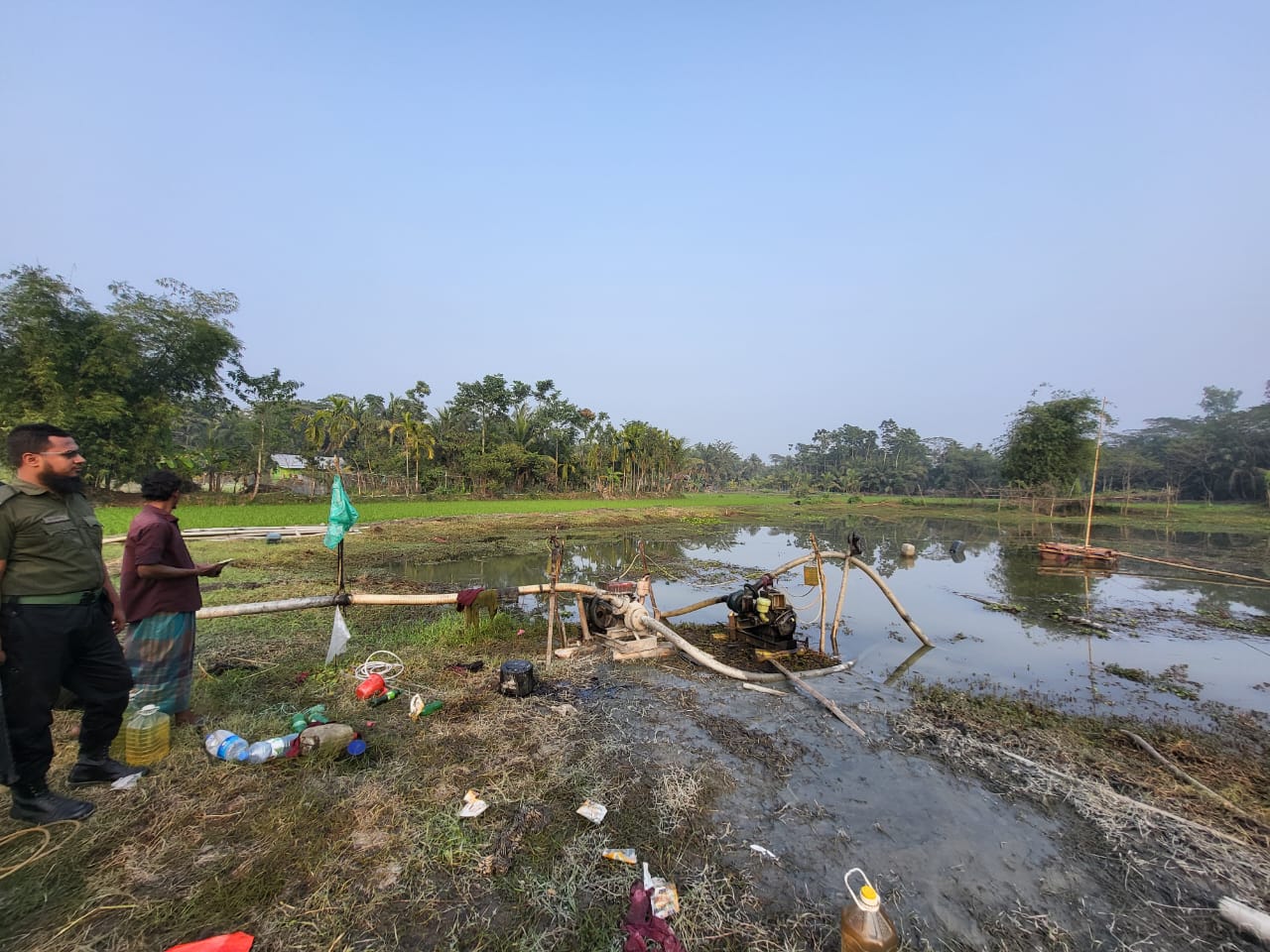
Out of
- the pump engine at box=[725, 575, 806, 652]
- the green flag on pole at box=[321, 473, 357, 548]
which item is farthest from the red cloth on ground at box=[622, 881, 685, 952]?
the pump engine at box=[725, 575, 806, 652]

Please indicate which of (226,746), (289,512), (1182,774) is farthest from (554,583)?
(289,512)

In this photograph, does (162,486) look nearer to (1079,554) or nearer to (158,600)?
(158,600)

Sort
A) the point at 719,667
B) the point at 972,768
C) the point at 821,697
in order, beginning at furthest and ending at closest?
1. the point at 719,667
2. the point at 821,697
3. the point at 972,768

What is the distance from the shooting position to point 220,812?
291 cm

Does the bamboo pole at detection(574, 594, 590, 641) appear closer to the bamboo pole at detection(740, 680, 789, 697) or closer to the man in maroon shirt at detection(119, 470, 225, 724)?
the bamboo pole at detection(740, 680, 789, 697)

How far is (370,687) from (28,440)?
10.1 feet

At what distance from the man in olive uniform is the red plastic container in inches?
63.8

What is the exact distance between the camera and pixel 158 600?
355 centimetres

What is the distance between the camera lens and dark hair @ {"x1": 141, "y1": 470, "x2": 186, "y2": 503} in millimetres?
3562

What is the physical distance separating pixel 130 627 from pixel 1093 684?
10564 millimetres

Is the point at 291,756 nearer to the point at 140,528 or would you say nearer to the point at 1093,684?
the point at 140,528

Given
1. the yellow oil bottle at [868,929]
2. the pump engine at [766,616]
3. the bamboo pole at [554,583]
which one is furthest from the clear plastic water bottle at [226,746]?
the pump engine at [766,616]

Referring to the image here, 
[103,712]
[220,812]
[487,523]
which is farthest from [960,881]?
[487,523]

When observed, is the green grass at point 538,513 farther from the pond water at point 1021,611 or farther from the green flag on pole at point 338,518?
the green flag on pole at point 338,518
